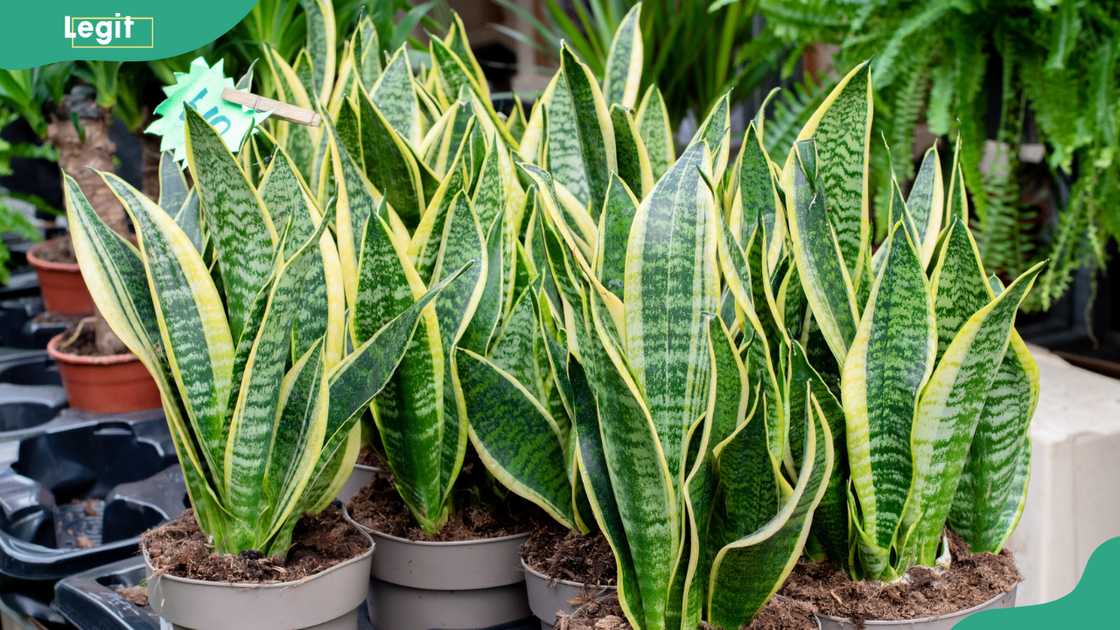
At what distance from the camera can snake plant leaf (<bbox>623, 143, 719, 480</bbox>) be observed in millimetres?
647

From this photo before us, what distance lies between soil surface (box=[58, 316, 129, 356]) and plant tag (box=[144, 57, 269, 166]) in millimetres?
811

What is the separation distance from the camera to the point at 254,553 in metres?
0.80

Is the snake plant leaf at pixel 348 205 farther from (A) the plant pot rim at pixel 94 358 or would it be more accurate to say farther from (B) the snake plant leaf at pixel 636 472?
(A) the plant pot rim at pixel 94 358

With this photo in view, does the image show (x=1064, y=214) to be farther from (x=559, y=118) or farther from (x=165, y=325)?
(x=165, y=325)

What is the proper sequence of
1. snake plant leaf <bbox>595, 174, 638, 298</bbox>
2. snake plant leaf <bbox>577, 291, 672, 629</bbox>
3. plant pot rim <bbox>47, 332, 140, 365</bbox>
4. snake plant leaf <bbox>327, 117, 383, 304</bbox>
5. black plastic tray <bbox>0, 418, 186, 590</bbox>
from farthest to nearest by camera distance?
plant pot rim <bbox>47, 332, 140, 365</bbox> < black plastic tray <bbox>0, 418, 186, 590</bbox> < snake plant leaf <bbox>327, 117, 383, 304</bbox> < snake plant leaf <bbox>595, 174, 638, 298</bbox> < snake plant leaf <bbox>577, 291, 672, 629</bbox>

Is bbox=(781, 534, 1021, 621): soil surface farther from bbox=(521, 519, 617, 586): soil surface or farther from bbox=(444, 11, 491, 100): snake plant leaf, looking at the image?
bbox=(444, 11, 491, 100): snake plant leaf

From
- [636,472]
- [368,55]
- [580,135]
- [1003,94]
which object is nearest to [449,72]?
[368,55]

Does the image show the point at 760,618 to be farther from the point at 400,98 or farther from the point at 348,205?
the point at 400,98

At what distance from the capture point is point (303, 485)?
0.77 metres

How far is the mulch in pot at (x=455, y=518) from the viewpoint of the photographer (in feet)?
2.89

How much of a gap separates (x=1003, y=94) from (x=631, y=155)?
36.5 inches

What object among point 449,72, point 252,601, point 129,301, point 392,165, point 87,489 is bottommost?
point 87,489

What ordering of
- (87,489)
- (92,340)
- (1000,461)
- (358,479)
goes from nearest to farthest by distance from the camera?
(1000,461) < (358,479) < (87,489) < (92,340)

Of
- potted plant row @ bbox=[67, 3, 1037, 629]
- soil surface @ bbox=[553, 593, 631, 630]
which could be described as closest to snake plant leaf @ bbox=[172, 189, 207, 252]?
potted plant row @ bbox=[67, 3, 1037, 629]
